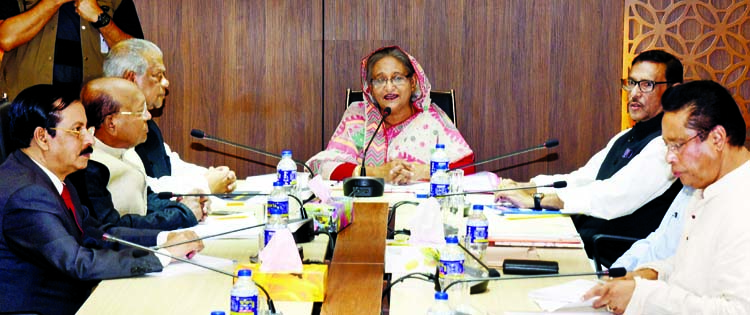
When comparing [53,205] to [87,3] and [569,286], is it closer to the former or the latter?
[569,286]

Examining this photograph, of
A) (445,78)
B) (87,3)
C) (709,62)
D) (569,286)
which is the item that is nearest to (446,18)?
(445,78)

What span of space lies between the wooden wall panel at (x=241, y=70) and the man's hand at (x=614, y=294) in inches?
125

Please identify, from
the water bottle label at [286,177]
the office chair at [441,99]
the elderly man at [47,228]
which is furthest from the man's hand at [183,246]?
the office chair at [441,99]

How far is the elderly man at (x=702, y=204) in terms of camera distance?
6.60ft

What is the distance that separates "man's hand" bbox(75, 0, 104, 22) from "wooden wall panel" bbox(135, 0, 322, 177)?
0.35 metres

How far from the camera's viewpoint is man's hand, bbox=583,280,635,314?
2090mm

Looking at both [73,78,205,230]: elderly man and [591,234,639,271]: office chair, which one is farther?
[591,234,639,271]: office chair

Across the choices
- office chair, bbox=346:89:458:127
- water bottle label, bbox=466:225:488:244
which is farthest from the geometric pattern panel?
water bottle label, bbox=466:225:488:244

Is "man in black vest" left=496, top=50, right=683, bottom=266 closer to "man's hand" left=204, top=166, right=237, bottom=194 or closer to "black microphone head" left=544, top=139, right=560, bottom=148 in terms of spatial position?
"black microphone head" left=544, top=139, right=560, bottom=148

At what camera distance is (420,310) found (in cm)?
212

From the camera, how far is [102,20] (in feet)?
15.6

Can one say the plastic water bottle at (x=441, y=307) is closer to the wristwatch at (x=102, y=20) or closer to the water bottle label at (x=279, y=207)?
the water bottle label at (x=279, y=207)

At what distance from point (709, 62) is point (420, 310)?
334cm

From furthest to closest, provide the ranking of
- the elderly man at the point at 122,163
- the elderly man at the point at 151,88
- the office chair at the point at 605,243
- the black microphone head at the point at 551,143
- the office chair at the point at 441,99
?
the office chair at the point at 441,99 < the elderly man at the point at 151,88 < the black microphone head at the point at 551,143 < the office chair at the point at 605,243 < the elderly man at the point at 122,163
